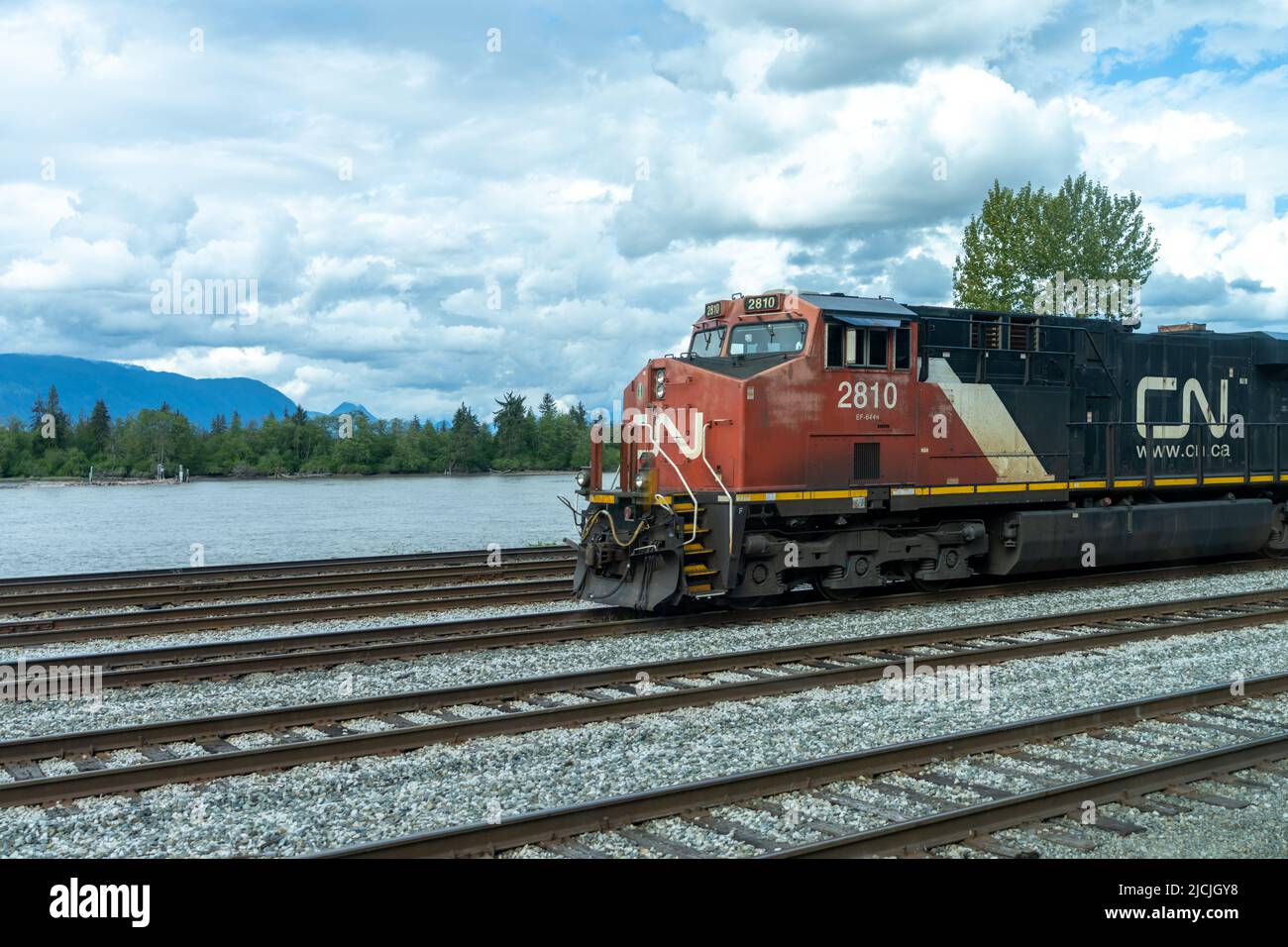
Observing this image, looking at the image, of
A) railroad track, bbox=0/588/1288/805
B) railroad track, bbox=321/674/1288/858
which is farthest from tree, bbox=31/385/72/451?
railroad track, bbox=321/674/1288/858

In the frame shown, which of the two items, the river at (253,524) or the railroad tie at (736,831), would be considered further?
the river at (253,524)

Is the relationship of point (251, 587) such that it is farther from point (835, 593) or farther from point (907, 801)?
point (907, 801)

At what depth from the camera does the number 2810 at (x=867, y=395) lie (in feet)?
42.2

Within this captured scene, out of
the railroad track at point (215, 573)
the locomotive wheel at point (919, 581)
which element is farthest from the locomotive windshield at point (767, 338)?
the railroad track at point (215, 573)

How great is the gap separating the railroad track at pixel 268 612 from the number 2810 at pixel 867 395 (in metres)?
5.11

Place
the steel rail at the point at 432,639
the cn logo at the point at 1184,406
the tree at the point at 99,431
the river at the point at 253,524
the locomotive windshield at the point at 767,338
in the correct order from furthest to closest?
1. the tree at the point at 99,431
2. the river at the point at 253,524
3. the cn logo at the point at 1184,406
4. the locomotive windshield at the point at 767,338
5. the steel rail at the point at 432,639

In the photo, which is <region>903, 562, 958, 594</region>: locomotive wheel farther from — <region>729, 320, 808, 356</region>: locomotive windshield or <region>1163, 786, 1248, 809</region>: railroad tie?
<region>1163, 786, 1248, 809</region>: railroad tie

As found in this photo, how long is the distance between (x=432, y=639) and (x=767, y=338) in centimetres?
529

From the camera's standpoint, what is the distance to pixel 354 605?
15.3m

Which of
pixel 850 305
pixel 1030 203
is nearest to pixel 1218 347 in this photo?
pixel 850 305

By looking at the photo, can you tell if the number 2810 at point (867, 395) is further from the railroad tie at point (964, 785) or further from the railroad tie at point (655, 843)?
the railroad tie at point (655, 843)

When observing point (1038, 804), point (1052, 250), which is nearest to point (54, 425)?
point (1052, 250)

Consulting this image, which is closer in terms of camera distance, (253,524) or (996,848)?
(996,848)
